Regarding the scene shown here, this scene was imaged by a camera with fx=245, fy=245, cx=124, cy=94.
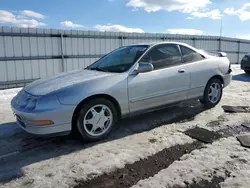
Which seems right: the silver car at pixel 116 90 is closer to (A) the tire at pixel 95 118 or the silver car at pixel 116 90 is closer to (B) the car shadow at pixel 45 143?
(A) the tire at pixel 95 118

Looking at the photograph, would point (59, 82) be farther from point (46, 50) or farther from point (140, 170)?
point (46, 50)

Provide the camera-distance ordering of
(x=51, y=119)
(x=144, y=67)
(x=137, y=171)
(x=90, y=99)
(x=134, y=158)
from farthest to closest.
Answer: (x=144, y=67)
(x=90, y=99)
(x=51, y=119)
(x=134, y=158)
(x=137, y=171)

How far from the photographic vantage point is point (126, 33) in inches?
415

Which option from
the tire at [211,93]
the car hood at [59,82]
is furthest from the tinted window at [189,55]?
the car hood at [59,82]

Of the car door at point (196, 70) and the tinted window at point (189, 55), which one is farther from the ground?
the tinted window at point (189, 55)

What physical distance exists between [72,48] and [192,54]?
5.31 m

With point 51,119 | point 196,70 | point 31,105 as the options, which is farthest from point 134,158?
point 196,70

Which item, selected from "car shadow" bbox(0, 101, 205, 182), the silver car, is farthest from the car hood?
"car shadow" bbox(0, 101, 205, 182)

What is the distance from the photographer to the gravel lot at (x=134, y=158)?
2766mm

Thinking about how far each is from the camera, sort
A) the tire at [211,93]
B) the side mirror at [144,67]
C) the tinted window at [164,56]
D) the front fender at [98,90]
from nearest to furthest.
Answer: the front fender at [98,90]
the side mirror at [144,67]
the tinted window at [164,56]
the tire at [211,93]

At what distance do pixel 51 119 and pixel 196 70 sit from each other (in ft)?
10.1

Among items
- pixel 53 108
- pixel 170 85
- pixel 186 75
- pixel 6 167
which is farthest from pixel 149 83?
pixel 6 167

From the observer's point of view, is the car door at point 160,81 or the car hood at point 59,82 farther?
the car door at point 160,81

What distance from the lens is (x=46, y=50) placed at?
28.2 feet
